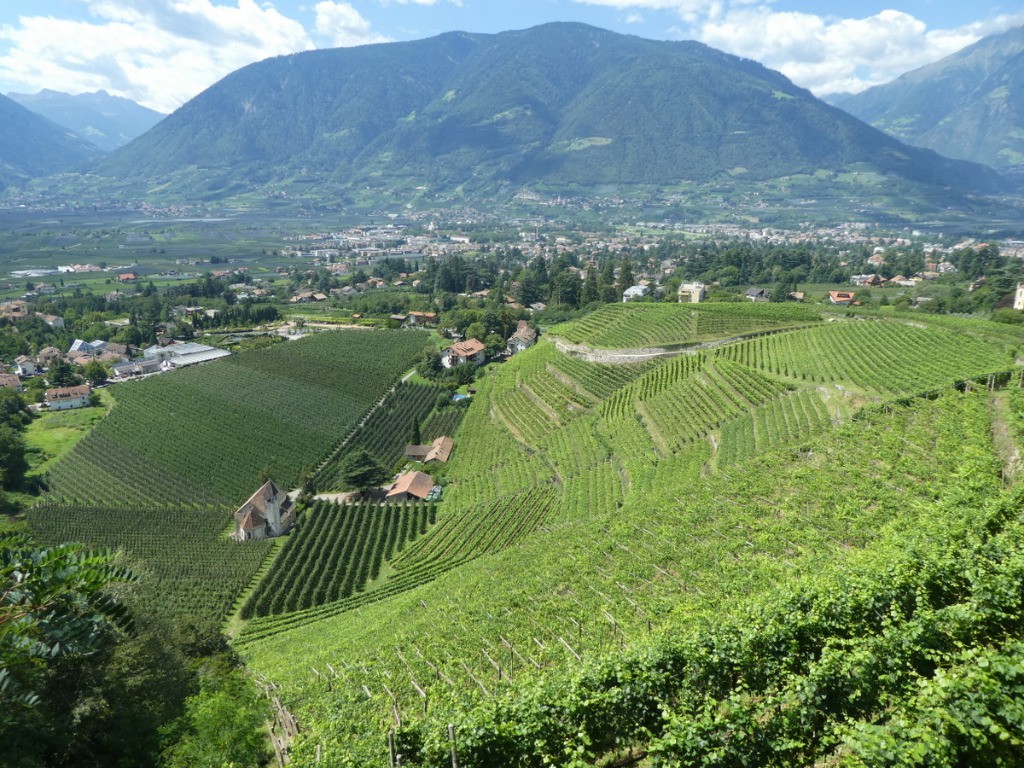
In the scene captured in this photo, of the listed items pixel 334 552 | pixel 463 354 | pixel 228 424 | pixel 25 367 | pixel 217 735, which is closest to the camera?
pixel 217 735

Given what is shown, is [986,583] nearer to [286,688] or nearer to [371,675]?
[371,675]

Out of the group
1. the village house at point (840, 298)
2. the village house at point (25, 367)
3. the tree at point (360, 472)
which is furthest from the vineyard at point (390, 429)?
the village house at point (840, 298)

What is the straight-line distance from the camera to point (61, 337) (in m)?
94.9

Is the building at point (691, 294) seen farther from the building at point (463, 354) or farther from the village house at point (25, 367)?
the village house at point (25, 367)

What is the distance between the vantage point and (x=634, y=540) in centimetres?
2428

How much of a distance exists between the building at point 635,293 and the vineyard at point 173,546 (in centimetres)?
7438

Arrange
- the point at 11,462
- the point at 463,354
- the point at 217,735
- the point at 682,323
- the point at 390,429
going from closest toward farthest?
the point at 217,735 → the point at 11,462 → the point at 390,429 → the point at 682,323 → the point at 463,354

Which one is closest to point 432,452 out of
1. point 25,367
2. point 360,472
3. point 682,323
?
point 360,472

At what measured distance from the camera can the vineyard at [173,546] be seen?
32562mm

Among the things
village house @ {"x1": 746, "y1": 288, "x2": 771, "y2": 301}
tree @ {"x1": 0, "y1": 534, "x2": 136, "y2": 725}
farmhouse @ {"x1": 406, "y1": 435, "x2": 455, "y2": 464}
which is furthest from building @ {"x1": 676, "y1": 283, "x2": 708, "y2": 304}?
tree @ {"x1": 0, "y1": 534, "x2": 136, "y2": 725}

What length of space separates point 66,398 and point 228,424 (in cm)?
2587

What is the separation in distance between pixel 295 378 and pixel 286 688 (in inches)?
2123

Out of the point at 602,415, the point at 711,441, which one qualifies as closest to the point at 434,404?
the point at 602,415

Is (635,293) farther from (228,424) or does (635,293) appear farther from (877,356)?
(228,424)
